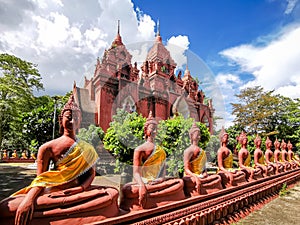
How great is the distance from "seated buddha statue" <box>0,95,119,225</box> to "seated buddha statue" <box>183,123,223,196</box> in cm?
191

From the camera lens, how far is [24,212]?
7.98 ft

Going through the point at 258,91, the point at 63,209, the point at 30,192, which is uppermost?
the point at 258,91

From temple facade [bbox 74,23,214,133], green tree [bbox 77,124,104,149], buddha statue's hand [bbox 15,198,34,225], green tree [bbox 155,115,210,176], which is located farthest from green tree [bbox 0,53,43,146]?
buddha statue's hand [bbox 15,198,34,225]

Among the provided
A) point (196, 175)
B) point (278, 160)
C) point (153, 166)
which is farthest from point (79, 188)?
point (278, 160)

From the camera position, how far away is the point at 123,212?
11.0 feet

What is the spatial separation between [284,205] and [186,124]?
528cm

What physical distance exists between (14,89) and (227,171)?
60.9 feet

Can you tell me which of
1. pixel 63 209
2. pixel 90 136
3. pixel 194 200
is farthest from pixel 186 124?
pixel 63 209

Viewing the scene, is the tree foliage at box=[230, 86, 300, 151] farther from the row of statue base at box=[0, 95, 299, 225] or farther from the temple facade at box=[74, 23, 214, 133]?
the row of statue base at box=[0, 95, 299, 225]

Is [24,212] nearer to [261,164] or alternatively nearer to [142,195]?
[142,195]

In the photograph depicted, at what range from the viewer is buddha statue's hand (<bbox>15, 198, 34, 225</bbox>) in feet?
7.89

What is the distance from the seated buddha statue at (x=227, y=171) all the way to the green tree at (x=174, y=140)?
446 centimetres

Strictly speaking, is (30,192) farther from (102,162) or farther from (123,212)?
(102,162)

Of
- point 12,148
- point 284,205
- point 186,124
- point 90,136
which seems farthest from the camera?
point 12,148
